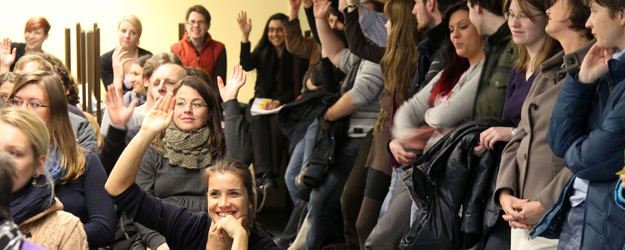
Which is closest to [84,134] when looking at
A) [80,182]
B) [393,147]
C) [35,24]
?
[80,182]

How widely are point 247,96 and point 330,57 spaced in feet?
8.24

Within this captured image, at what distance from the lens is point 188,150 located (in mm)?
3084

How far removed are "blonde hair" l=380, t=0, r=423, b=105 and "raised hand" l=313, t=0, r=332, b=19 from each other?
717mm

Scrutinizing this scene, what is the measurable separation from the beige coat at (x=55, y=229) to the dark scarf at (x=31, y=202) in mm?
35

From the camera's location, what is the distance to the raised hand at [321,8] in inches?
164

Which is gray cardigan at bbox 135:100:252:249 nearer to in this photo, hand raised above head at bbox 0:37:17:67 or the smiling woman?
the smiling woman

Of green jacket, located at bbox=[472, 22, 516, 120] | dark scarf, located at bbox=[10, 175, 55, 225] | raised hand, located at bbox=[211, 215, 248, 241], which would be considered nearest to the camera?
dark scarf, located at bbox=[10, 175, 55, 225]

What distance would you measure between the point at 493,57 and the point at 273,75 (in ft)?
9.84

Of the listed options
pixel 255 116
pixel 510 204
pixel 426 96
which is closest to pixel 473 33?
pixel 426 96

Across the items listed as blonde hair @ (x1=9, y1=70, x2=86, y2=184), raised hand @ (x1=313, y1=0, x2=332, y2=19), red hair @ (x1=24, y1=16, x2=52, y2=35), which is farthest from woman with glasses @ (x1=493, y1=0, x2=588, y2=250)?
red hair @ (x1=24, y1=16, x2=52, y2=35)

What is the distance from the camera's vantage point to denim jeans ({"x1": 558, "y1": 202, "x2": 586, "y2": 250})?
2052mm

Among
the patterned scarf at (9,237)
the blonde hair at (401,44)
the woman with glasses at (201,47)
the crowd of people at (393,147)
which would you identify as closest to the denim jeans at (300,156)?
the crowd of people at (393,147)

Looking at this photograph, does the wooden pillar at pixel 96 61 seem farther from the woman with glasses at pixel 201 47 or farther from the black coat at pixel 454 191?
the black coat at pixel 454 191

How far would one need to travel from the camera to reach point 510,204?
92.5 inches
